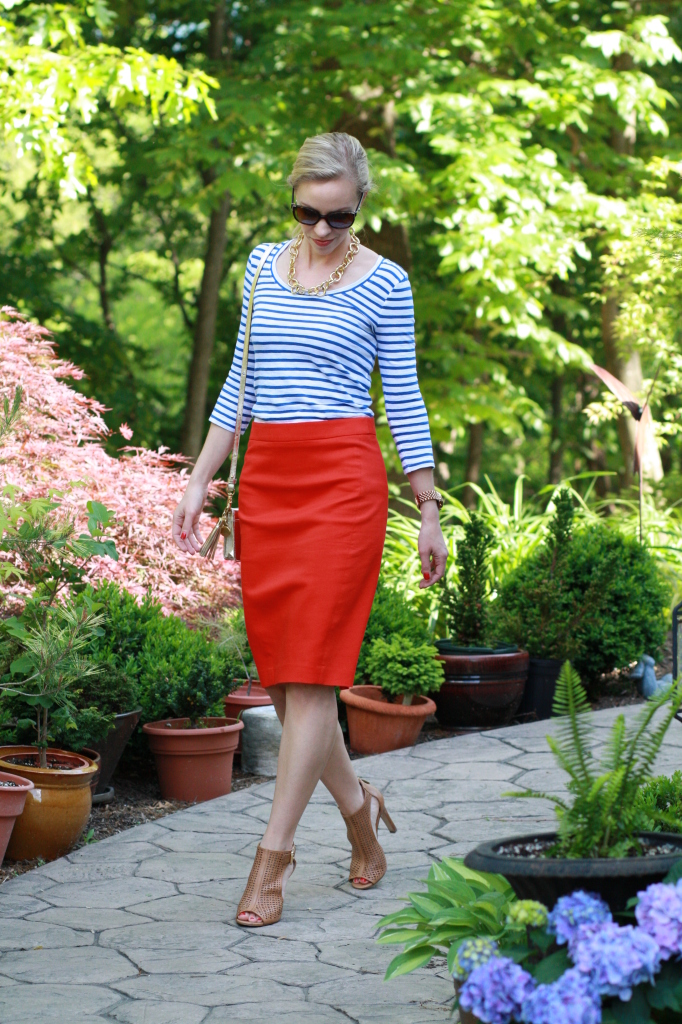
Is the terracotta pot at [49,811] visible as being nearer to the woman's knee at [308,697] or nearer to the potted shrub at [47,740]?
the potted shrub at [47,740]

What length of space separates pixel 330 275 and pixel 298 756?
1.24 m

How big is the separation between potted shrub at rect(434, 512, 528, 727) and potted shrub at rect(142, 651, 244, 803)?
1365 millimetres

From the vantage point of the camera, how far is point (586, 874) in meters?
1.53

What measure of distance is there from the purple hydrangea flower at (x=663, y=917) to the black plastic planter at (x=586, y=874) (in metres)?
0.06

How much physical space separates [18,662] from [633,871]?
2281 mm

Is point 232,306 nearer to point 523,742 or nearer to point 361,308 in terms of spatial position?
point 523,742

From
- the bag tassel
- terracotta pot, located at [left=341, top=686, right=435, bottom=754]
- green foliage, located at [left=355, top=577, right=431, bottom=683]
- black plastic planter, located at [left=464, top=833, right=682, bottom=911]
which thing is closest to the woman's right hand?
the bag tassel

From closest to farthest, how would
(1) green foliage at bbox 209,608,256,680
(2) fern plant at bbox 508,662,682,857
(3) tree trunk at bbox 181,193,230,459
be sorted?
(2) fern plant at bbox 508,662,682,857
(1) green foliage at bbox 209,608,256,680
(3) tree trunk at bbox 181,193,230,459

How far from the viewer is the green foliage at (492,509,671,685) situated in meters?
5.58

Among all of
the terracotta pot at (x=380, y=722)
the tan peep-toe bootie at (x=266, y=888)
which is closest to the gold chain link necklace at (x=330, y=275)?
the tan peep-toe bootie at (x=266, y=888)

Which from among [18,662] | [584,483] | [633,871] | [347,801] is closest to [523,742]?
[347,801]

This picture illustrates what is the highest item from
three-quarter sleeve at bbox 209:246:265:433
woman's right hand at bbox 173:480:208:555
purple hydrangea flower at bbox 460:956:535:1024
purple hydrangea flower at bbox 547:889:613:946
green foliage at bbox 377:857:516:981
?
three-quarter sleeve at bbox 209:246:265:433

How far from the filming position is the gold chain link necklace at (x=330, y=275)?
2.74m

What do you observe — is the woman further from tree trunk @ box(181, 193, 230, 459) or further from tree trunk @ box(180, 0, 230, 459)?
tree trunk @ box(181, 193, 230, 459)
